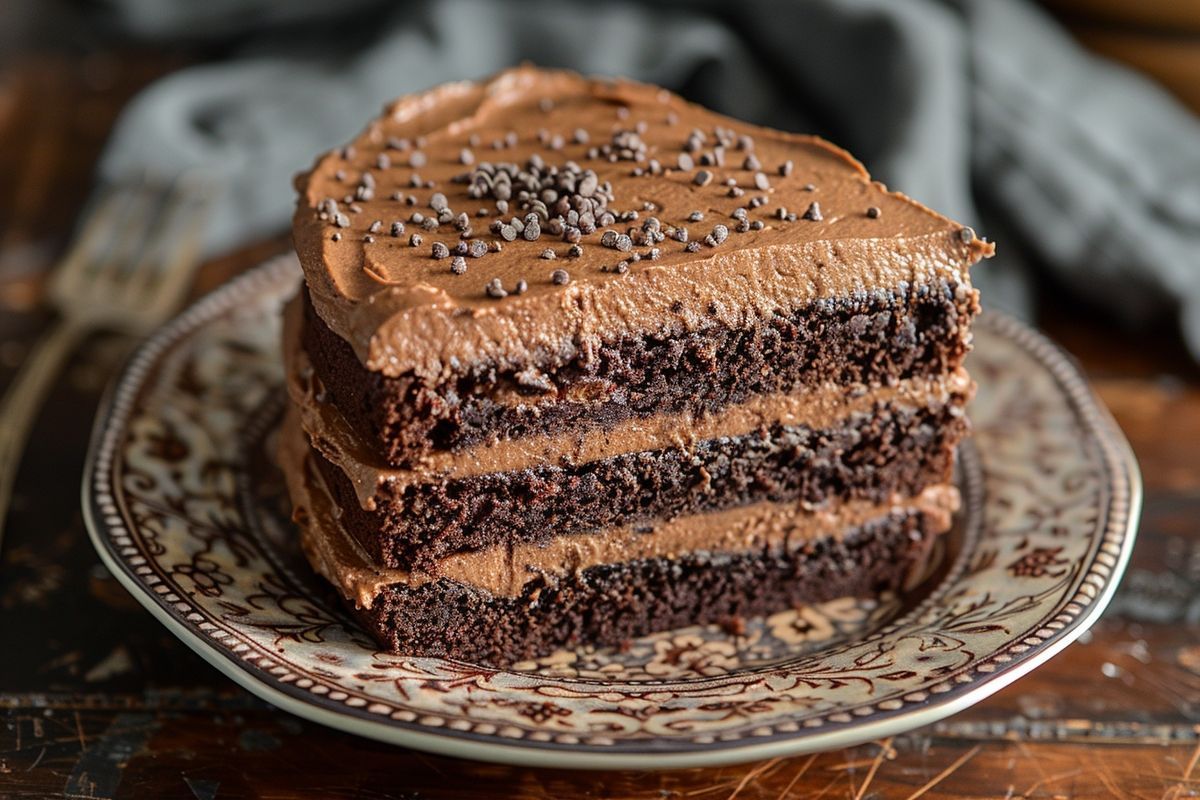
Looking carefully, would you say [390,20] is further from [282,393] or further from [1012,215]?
[1012,215]

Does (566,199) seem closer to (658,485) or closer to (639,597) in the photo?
(658,485)

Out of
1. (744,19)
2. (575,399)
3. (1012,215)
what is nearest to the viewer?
(575,399)

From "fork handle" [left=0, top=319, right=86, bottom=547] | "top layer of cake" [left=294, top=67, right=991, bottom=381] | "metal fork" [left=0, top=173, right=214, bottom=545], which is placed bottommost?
"fork handle" [left=0, top=319, right=86, bottom=547]

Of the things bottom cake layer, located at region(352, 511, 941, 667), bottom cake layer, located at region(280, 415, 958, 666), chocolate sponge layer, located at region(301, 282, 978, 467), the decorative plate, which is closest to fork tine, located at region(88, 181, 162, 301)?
the decorative plate

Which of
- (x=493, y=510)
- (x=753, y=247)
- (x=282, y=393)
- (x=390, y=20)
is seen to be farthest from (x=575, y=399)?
(x=390, y=20)

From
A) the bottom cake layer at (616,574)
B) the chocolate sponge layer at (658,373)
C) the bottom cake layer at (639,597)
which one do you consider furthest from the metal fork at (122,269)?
the bottom cake layer at (639,597)

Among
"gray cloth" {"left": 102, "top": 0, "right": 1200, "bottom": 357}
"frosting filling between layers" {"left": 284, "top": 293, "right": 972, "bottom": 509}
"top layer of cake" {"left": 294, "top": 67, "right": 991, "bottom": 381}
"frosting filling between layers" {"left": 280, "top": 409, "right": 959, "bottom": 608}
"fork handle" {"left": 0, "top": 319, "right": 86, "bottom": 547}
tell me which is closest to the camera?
"top layer of cake" {"left": 294, "top": 67, "right": 991, "bottom": 381}

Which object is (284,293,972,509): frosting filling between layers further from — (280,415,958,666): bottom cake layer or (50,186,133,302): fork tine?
(50,186,133,302): fork tine
